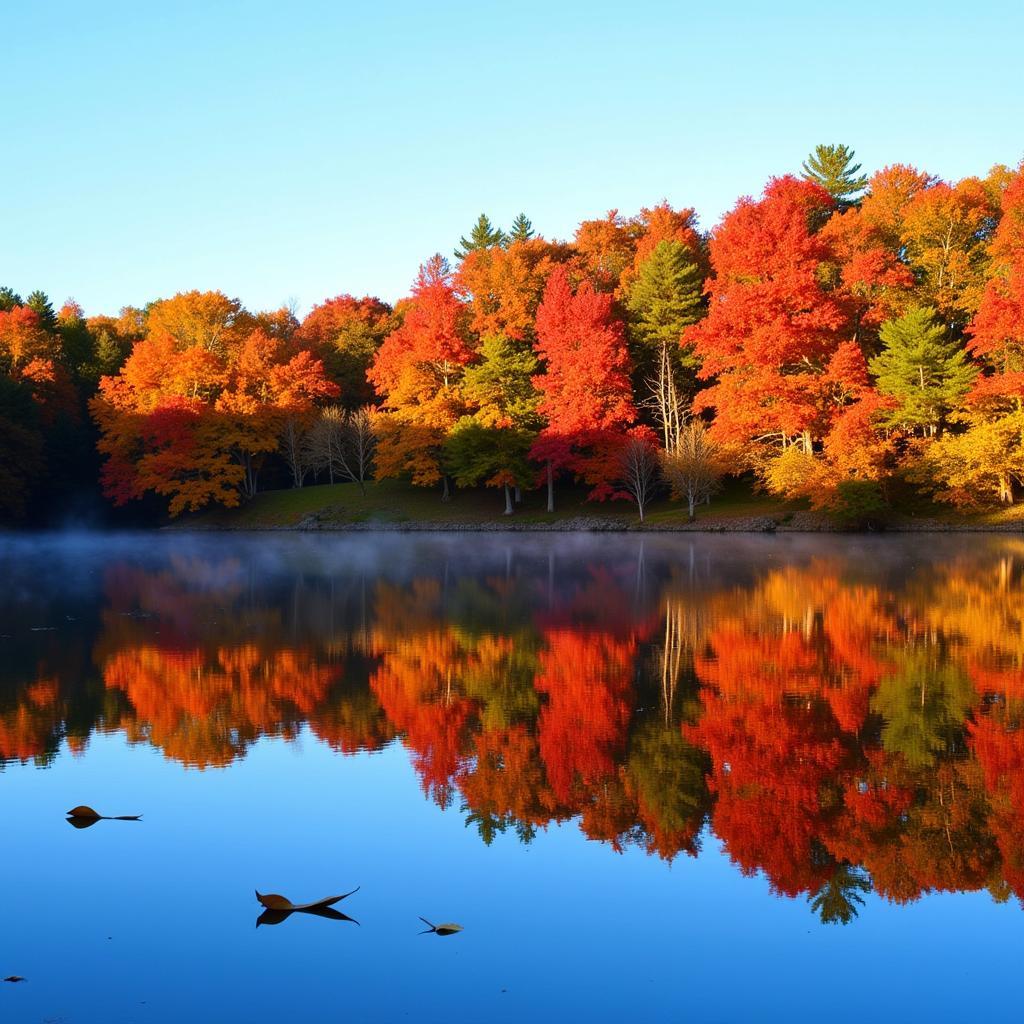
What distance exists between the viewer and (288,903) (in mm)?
5980

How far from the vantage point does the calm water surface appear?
5.20m

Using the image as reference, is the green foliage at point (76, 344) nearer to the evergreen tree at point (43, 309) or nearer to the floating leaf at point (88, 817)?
the evergreen tree at point (43, 309)

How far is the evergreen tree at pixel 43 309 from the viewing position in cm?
7275

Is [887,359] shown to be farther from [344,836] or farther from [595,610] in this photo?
[344,836]

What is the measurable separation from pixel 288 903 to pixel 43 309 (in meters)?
76.4

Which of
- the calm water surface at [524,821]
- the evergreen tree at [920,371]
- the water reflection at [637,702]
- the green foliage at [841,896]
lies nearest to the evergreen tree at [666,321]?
the evergreen tree at [920,371]

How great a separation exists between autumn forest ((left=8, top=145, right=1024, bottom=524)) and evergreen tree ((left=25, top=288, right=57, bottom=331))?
10.9ft

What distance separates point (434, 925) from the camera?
584cm

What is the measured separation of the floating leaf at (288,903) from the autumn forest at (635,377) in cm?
3915

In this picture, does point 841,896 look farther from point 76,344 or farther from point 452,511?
point 76,344

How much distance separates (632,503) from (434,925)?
49.0 meters

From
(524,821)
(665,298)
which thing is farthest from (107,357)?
(524,821)

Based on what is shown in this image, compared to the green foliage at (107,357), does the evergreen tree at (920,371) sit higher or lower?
lower

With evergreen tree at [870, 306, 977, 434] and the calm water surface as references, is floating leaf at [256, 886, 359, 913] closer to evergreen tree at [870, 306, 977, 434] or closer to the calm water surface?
the calm water surface
